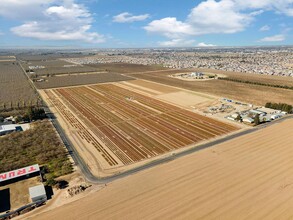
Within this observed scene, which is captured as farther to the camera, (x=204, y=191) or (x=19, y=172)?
(x=19, y=172)

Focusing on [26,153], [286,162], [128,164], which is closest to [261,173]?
[286,162]

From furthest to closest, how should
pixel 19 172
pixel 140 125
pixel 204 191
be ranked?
pixel 140 125 < pixel 19 172 < pixel 204 191

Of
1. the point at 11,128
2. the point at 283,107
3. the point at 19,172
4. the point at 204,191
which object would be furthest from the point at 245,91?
the point at 19,172

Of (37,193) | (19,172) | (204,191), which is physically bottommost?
(37,193)

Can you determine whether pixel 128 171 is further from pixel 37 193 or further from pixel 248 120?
pixel 248 120

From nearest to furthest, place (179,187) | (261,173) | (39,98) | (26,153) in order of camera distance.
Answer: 1. (179,187)
2. (261,173)
3. (26,153)
4. (39,98)

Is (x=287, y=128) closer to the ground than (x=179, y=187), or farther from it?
farther from it

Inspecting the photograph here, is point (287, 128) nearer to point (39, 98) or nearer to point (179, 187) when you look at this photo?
point (179, 187)
